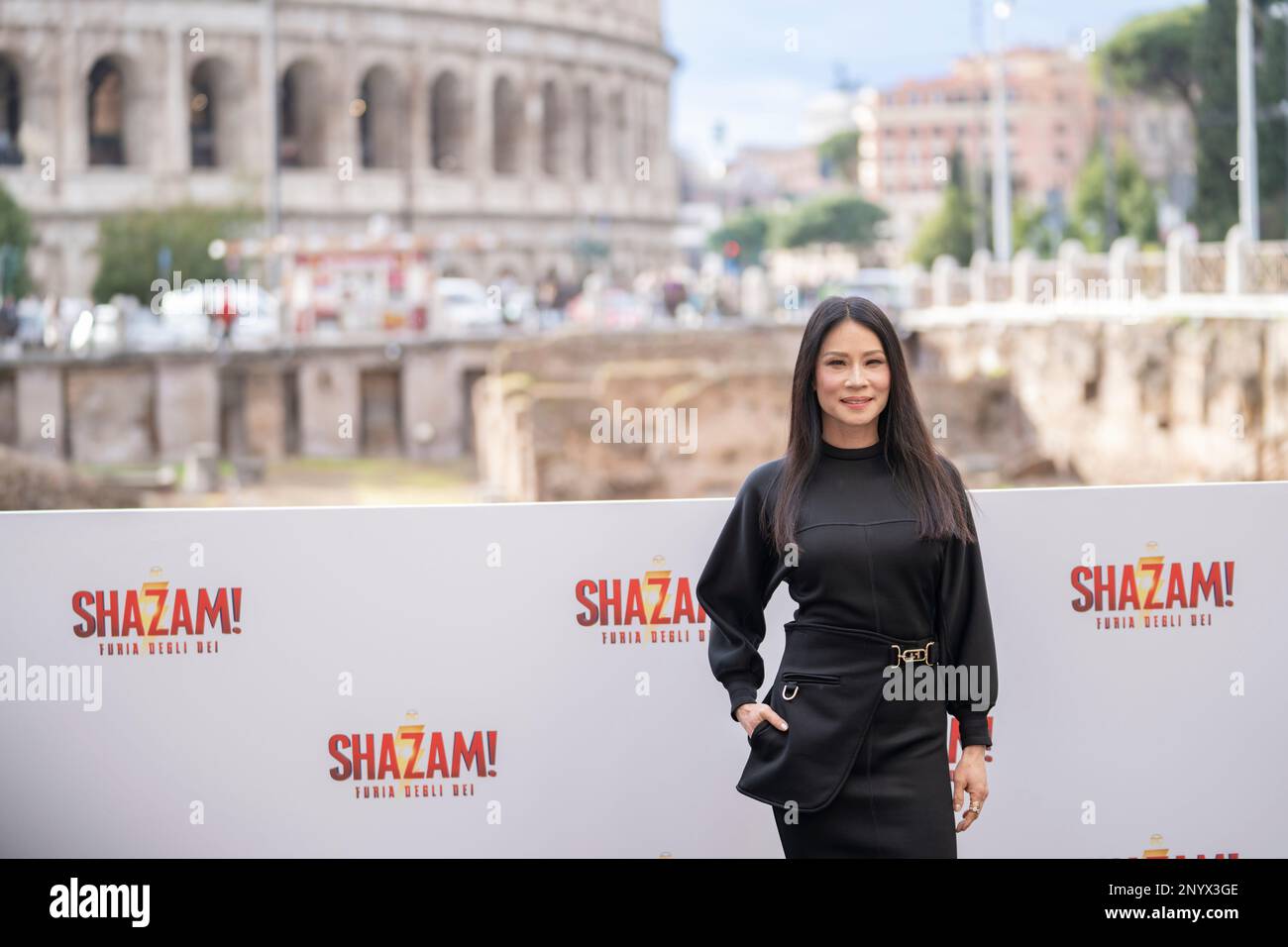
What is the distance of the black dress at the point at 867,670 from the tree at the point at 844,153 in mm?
103545

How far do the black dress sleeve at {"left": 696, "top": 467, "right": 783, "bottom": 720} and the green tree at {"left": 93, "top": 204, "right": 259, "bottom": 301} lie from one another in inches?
1514

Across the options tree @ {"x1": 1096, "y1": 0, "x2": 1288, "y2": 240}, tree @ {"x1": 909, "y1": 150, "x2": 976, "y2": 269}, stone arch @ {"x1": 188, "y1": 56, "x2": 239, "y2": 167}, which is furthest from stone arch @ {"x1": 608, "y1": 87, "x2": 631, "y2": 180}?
tree @ {"x1": 1096, "y1": 0, "x2": 1288, "y2": 240}

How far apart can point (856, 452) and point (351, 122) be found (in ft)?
164

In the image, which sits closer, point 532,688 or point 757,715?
point 757,715

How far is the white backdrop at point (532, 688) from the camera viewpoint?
553 centimetres

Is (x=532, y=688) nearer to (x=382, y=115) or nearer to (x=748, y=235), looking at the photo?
(x=382, y=115)

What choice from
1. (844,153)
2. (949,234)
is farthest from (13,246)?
(844,153)

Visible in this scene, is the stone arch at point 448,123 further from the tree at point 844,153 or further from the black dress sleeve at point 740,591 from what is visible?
the black dress sleeve at point 740,591

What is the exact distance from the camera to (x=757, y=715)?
4379mm

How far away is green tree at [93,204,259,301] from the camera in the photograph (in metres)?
42.8

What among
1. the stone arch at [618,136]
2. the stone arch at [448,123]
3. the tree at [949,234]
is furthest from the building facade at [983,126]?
the tree at [949,234]

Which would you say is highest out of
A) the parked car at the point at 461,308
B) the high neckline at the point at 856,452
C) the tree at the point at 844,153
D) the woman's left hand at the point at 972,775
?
the tree at the point at 844,153
